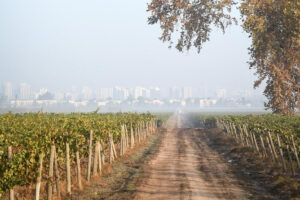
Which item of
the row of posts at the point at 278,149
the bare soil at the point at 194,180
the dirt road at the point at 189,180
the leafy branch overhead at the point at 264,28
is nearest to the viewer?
the dirt road at the point at 189,180

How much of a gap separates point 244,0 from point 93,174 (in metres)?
25.7

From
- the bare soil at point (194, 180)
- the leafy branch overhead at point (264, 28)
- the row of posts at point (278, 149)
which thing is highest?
the leafy branch overhead at point (264, 28)

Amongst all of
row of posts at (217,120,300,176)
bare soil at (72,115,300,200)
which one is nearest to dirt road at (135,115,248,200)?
bare soil at (72,115,300,200)

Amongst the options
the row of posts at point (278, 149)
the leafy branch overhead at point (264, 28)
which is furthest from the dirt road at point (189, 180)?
the leafy branch overhead at point (264, 28)

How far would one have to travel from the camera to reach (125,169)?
19156mm

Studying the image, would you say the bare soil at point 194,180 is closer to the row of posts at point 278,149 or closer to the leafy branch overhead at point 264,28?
the row of posts at point 278,149

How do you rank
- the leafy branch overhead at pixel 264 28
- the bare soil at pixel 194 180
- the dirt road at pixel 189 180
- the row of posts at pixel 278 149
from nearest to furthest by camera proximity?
the dirt road at pixel 189 180
the bare soil at pixel 194 180
the row of posts at pixel 278 149
the leafy branch overhead at pixel 264 28

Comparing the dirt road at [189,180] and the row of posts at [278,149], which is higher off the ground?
the row of posts at [278,149]

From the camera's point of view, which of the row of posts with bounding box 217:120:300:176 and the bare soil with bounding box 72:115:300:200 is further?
Answer: the row of posts with bounding box 217:120:300:176

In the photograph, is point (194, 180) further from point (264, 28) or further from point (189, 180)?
point (264, 28)

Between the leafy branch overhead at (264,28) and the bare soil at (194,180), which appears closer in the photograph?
the bare soil at (194,180)

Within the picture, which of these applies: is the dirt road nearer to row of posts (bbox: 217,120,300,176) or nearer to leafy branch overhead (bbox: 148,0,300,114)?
row of posts (bbox: 217,120,300,176)

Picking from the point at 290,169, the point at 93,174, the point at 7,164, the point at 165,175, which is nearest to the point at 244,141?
the point at 290,169

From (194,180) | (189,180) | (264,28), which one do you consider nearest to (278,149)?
(194,180)
